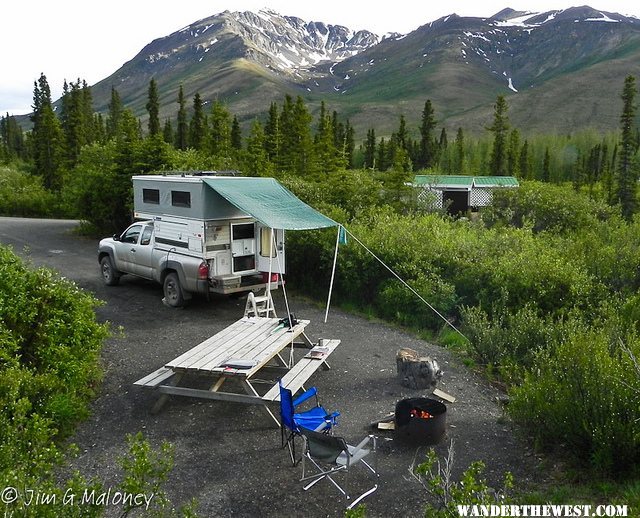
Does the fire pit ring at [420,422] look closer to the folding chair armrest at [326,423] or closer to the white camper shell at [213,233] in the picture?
the folding chair armrest at [326,423]

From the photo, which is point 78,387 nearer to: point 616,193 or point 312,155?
point 312,155

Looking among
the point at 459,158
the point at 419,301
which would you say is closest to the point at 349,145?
the point at 459,158

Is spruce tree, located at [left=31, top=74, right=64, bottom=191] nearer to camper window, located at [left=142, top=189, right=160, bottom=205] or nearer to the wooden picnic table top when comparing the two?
camper window, located at [left=142, top=189, right=160, bottom=205]

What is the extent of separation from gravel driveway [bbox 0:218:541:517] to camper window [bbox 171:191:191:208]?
2339 millimetres

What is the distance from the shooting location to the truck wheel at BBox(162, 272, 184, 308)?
12242mm

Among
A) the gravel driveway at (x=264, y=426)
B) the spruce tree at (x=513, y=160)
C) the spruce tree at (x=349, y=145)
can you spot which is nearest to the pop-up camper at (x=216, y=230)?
the gravel driveway at (x=264, y=426)

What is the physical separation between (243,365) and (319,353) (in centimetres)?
157

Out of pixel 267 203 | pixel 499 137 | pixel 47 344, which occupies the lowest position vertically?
pixel 47 344

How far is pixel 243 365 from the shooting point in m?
6.98

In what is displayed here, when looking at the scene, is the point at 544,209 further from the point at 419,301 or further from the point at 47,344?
the point at 47,344

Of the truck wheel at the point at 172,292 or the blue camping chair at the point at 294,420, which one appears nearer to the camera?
the blue camping chair at the point at 294,420

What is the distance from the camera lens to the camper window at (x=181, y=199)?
12.0 m

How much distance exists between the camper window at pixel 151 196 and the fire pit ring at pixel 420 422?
8302mm

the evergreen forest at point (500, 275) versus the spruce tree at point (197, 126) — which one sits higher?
the spruce tree at point (197, 126)
